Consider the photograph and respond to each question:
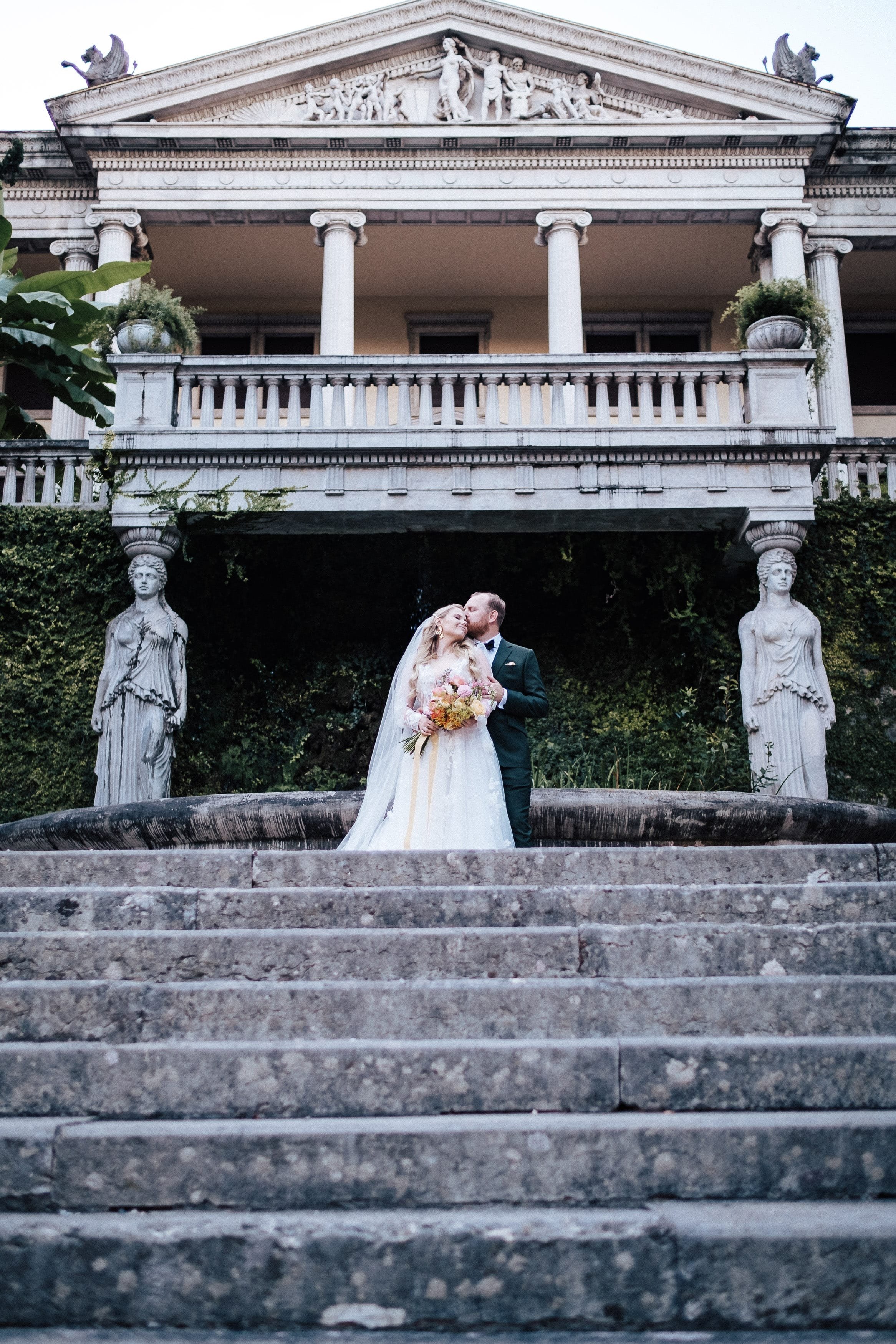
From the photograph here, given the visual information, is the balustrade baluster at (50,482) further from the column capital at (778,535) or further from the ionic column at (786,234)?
the ionic column at (786,234)

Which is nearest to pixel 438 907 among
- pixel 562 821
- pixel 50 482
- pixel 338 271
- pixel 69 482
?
pixel 562 821

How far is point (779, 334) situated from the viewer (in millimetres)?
11688

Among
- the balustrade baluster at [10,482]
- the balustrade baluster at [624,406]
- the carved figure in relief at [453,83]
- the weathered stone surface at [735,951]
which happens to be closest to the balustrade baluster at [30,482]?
the balustrade baluster at [10,482]

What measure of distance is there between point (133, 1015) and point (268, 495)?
8117 millimetres

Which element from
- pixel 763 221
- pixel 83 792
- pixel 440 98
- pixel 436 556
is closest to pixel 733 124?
pixel 763 221

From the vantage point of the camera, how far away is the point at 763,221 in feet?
58.1

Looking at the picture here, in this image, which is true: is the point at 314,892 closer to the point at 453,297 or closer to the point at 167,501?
the point at 167,501

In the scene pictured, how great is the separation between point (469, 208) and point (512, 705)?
13.2 metres

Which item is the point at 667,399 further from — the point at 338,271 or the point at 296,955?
the point at 296,955

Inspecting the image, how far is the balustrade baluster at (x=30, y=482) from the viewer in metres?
13.0

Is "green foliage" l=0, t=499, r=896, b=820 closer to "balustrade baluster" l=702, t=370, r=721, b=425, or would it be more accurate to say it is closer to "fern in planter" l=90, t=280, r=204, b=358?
"balustrade baluster" l=702, t=370, r=721, b=425

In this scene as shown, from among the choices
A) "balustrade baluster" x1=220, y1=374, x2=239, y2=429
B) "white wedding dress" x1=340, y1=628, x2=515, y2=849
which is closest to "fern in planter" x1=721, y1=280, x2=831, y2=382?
"balustrade baluster" x1=220, y1=374, x2=239, y2=429

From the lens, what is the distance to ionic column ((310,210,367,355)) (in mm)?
16781

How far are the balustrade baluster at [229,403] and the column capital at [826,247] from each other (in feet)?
36.8
